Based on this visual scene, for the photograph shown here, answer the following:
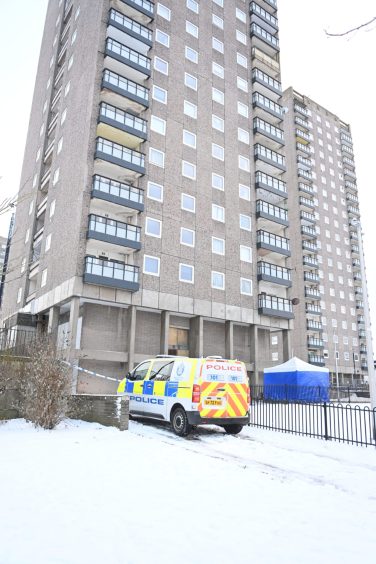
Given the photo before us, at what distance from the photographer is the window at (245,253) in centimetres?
3629

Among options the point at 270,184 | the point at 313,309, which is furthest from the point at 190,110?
the point at 313,309

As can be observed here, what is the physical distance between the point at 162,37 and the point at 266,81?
12.8 meters

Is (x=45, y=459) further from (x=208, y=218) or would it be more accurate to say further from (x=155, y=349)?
(x=208, y=218)

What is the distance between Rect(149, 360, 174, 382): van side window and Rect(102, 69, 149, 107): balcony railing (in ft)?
86.0

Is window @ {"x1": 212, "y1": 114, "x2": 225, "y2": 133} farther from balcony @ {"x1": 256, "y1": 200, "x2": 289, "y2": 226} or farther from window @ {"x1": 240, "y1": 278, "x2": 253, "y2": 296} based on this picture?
window @ {"x1": 240, "y1": 278, "x2": 253, "y2": 296}

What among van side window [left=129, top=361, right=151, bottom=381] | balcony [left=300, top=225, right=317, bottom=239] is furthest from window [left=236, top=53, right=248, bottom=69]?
van side window [left=129, top=361, right=151, bottom=381]

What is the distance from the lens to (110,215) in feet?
104

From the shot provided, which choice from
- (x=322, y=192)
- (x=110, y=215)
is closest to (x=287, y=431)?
(x=110, y=215)

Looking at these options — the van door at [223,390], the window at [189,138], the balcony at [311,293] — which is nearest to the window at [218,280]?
the window at [189,138]

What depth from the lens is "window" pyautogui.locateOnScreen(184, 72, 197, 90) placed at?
122 ft

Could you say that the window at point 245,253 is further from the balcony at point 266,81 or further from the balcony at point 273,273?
the balcony at point 266,81

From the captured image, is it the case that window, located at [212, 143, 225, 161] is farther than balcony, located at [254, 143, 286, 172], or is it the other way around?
balcony, located at [254, 143, 286, 172]

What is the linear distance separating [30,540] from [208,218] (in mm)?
32095

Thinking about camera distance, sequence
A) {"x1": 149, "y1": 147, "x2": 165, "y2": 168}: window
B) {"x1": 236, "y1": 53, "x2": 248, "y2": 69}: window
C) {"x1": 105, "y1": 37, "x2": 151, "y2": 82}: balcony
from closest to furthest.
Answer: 1. {"x1": 105, "y1": 37, "x2": 151, "y2": 82}: balcony
2. {"x1": 149, "y1": 147, "x2": 165, "y2": 168}: window
3. {"x1": 236, "y1": 53, "x2": 248, "y2": 69}: window
